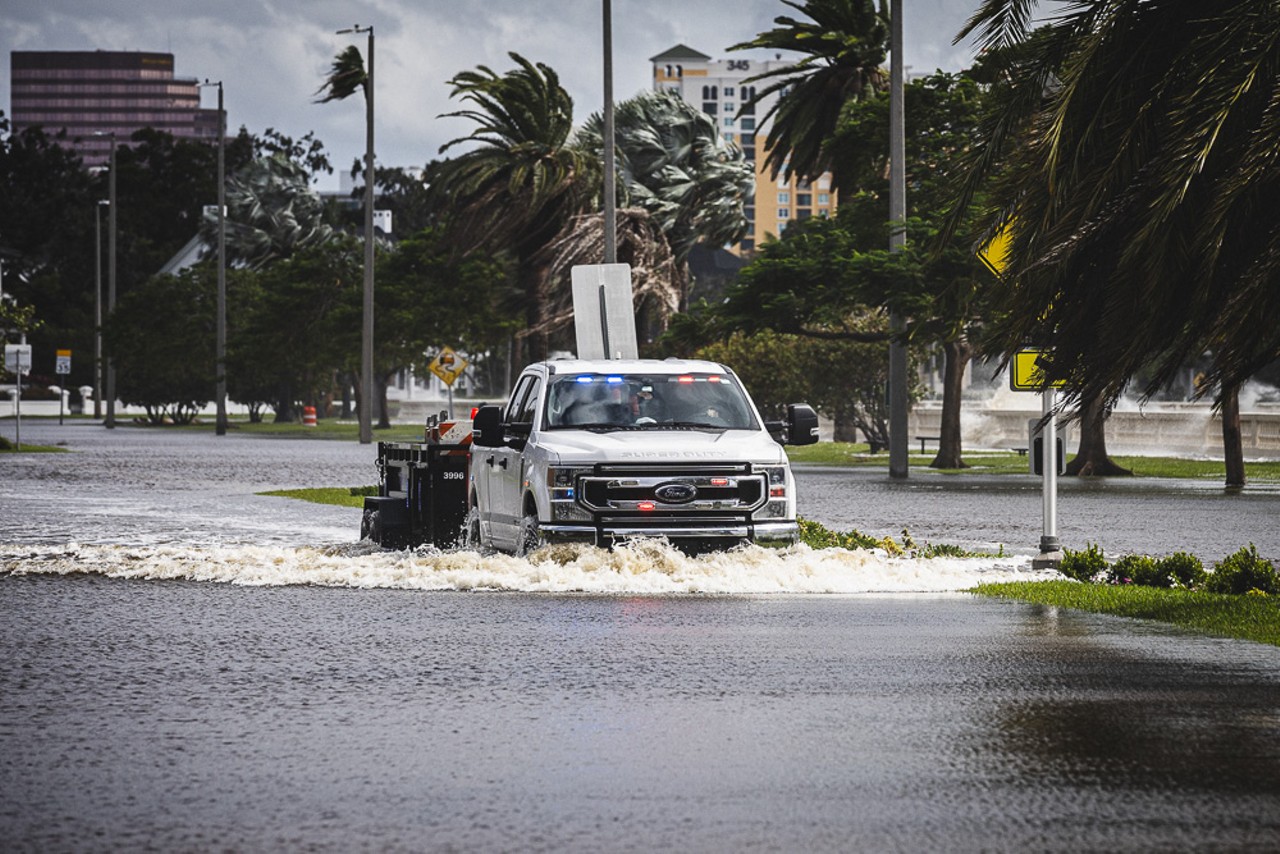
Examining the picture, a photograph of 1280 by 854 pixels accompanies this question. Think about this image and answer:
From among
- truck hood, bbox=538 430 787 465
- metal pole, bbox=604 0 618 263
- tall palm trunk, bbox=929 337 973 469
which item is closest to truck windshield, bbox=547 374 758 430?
truck hood, bbox=538 430 787 465

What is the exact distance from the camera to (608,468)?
15.7 m

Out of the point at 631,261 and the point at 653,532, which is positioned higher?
the point at 631,261

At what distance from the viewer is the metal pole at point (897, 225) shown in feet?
121

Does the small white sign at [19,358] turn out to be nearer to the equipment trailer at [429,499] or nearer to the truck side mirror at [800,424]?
the equipment trailer at [429,499]

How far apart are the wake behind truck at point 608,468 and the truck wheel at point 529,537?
17 mm

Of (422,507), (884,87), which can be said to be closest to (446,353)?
(884,87)

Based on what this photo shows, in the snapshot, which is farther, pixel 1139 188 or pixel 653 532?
pixel 653 532

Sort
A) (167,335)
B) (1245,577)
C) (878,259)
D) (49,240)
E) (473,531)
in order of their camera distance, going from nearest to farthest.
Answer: (1245,577) < (473,531) < (878,259) < (167,335) < (49,240)

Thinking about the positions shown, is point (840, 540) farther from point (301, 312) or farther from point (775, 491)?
point (301, 312)

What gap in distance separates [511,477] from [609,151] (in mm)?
23359

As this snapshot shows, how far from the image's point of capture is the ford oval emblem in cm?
1573

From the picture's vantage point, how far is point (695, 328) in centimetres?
4175

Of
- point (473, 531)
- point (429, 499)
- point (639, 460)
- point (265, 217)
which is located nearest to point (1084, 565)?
point (639, 460)

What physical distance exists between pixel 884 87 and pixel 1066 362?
37.3 meters
